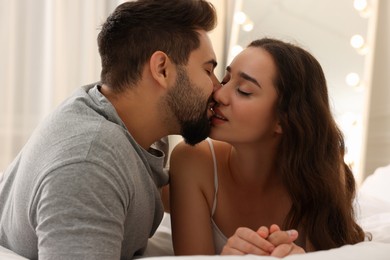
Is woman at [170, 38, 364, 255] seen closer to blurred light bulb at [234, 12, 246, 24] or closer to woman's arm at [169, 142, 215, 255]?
woman's arm at [169, 142, 215, 255]

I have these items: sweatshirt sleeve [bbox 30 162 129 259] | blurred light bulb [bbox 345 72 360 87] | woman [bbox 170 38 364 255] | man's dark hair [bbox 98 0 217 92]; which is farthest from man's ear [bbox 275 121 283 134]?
blurred light bulb [bbox 345 72 360 87]

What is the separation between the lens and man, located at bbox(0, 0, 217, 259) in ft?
3.50

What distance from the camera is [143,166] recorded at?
132 centimetres

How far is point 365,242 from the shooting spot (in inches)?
44.9

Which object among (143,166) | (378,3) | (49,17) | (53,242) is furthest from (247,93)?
(49,17)

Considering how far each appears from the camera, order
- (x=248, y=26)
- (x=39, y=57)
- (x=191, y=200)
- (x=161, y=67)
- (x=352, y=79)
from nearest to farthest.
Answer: (x=161, y=67) → (x=191, y=200) → (x=352, y=79) → (x=39, y=57) → (x=248, y=26)

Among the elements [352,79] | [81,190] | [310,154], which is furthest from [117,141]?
[352,79]

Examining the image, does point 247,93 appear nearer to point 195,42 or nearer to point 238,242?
point 195,42

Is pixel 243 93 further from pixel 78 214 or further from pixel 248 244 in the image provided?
pixel 78 214

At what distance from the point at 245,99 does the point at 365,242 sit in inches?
21.2

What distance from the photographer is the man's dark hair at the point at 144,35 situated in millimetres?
1437

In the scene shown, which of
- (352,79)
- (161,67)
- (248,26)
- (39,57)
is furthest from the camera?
(248,26)

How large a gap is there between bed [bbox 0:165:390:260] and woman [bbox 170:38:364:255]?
71mm

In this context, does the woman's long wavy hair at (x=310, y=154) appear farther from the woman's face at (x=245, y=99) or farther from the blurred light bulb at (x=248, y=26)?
the blurred light bulb at (x=248, y=26)
